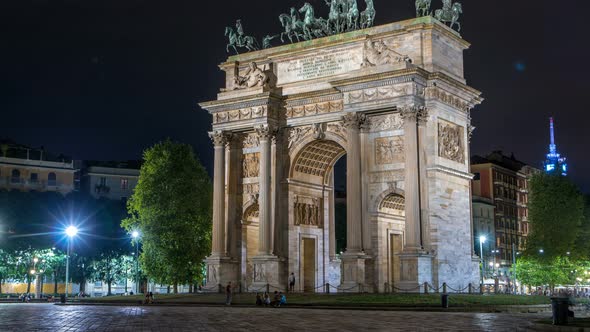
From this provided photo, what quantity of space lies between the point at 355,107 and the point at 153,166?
2036cm

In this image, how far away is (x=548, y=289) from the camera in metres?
82.2

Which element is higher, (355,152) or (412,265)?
(355,152)

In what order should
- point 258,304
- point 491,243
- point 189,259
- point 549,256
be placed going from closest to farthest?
point 258,304 < point 189,259 < point 549,256 < point 491,243

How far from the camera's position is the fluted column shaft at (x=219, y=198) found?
52.7 m

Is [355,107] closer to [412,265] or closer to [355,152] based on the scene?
[355,152]

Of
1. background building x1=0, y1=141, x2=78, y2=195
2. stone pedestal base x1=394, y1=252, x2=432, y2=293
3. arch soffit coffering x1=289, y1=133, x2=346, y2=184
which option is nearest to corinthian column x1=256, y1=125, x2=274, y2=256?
arch soffit coffering x1=289, y1=133, x2=346, y2=184

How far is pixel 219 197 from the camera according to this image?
5300 cm

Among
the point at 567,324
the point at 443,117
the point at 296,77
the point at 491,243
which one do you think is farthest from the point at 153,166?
the point at 491,243

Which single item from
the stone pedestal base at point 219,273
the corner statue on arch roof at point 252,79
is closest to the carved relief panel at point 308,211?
the stone pedestal base at point 219,273

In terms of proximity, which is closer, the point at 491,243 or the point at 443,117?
the point at 443,117

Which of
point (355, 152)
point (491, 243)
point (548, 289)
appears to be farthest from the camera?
point (491, 243)

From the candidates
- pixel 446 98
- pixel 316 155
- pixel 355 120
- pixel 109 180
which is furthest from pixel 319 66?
pixel 109 180

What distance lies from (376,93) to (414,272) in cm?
1086

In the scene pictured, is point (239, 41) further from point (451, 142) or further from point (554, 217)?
point (554, 217)
